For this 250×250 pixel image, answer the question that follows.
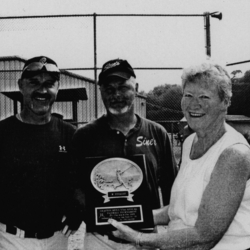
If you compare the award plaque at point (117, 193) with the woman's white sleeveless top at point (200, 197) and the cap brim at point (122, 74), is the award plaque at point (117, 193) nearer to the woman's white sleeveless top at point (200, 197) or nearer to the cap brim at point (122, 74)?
the woman's white sleeveless top at point (200, 197)

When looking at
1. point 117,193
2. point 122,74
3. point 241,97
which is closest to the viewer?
point 117,193

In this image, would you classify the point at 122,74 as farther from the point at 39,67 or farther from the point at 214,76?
the point at 214,76

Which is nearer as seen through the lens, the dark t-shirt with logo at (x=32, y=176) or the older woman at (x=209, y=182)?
the older woman at (x=209, y=182)

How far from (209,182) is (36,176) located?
131 cm

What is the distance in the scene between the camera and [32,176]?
97.2 inches

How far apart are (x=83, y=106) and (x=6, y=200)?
276 inches

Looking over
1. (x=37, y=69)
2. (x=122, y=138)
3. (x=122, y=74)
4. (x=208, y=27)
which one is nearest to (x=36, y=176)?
→ (x=122, y=138)

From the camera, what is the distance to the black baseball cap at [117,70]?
2592mm

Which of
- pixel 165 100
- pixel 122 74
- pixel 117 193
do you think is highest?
pixel 165 100

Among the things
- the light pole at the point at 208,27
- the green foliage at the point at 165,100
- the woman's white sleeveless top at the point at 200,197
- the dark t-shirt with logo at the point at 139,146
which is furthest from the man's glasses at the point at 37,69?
the green foliage at the point at 165,100

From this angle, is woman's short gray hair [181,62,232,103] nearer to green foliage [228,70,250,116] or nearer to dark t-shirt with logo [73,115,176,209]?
dark t-shirt with logo [73,115,176,209]

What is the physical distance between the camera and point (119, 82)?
2.62 meters

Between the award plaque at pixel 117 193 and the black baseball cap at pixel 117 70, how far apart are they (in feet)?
2.32

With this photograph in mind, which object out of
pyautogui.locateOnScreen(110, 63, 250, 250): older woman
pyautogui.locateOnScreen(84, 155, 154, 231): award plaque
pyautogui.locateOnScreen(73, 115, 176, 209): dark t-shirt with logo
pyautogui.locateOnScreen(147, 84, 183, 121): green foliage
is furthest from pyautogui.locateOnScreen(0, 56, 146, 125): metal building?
pyautogui.locateOnScreen(110, 63, 250, 250): older woman
